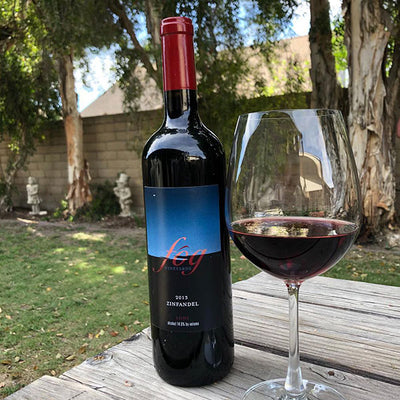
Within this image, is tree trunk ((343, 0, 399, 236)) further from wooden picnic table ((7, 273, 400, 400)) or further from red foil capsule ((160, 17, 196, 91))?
red foil capsule ((160, 17, 196, 91))

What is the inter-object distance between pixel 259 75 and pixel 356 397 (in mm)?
5084

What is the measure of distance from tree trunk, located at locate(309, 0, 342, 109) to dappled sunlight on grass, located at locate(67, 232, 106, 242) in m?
3.21

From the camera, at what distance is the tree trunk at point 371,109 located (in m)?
3.99

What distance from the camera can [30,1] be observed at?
20.0ft

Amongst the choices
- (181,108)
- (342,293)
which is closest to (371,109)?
(342,293)

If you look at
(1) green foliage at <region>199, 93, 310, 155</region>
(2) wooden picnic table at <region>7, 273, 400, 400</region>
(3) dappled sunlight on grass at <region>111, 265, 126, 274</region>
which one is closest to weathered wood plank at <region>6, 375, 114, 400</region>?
(2) wooden picnic table at <region>7, 273, 400, 400</region>

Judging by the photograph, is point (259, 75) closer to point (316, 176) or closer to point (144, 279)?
point (144, 279)

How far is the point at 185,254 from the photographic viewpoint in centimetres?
70

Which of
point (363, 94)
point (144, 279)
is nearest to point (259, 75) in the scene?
point (363, 94)

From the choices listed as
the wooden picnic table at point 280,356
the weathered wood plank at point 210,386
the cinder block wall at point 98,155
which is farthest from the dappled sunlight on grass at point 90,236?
the weathered wood plank at point 210,386

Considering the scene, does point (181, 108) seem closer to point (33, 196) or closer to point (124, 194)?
point (124, 194)

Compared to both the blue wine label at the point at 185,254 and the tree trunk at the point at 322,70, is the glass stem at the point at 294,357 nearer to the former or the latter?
the blue wine label at the point at 185,254

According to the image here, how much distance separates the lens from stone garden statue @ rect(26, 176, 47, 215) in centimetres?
792

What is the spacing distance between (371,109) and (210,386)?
4052 mm
